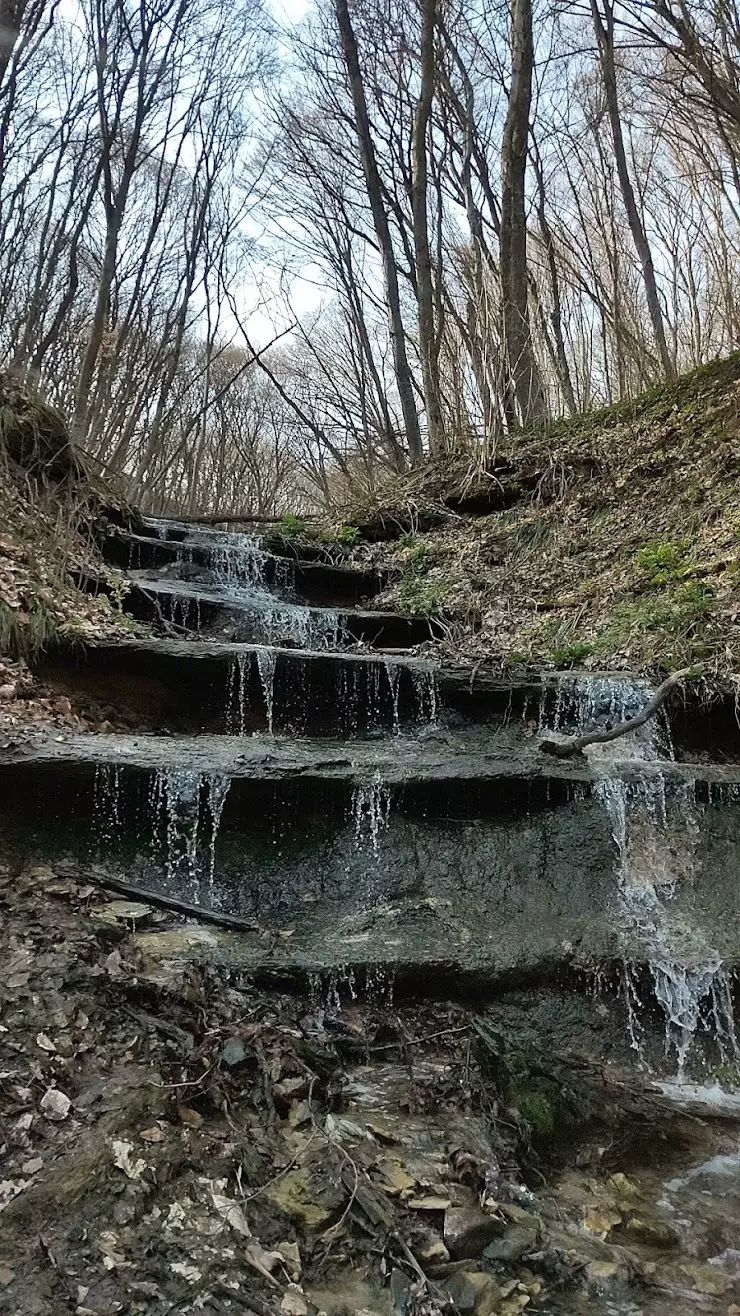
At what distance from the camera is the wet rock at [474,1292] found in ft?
6.61

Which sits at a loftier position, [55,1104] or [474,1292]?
[55,1104]

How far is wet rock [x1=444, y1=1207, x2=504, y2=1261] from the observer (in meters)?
2.21

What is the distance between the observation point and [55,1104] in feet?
7.64

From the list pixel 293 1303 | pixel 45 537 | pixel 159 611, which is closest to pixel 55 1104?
pixel 293 1303

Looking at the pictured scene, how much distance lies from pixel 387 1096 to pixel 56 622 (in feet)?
12.4

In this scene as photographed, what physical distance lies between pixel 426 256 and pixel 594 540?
5.64 metres

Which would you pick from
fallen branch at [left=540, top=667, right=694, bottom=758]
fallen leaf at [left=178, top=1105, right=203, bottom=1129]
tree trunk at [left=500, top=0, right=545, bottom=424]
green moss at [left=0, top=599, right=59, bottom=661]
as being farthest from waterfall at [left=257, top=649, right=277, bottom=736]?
tree trunk at [left=500, top=0, right=545, bottom=424]

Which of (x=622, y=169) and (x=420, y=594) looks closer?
(x=420, y=594)

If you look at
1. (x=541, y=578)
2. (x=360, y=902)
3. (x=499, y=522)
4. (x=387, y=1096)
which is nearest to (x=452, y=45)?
(x=499, y=522)

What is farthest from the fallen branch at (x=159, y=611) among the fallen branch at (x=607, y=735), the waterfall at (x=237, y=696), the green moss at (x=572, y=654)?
the fallen branch at (x=607, y=735)

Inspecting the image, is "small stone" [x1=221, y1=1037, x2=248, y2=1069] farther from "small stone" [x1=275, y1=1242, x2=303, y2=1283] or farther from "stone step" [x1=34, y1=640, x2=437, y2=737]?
"stone step" [x1=34, y1=640, x2=437, y2=737]

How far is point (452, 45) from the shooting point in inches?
522

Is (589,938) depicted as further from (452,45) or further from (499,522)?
(452,45)

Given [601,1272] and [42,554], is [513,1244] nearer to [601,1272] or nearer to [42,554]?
[601,1272]
